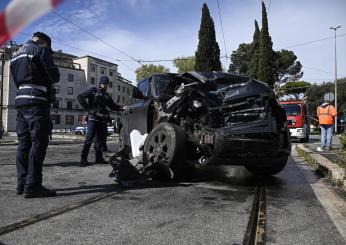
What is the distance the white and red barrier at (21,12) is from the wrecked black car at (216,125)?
3.49 m

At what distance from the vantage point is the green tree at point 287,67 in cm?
6069

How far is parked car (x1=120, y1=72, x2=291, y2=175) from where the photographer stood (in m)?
4.85

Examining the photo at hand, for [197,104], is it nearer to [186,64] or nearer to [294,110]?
[294,110]

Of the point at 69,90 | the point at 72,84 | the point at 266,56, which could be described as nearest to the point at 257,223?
the point at 266,56

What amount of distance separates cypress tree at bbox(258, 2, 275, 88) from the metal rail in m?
36.2

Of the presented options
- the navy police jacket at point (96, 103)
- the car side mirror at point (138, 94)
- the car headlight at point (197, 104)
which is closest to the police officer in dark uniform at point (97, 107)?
the navy police jacket at point (96, 103)

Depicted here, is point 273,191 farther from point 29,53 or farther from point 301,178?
point 29,53

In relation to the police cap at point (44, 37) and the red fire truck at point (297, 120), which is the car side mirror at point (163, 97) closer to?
the police cap at point (44, 37)

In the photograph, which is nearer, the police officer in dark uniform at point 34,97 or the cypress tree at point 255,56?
the police officer in dark uniform at point 34,97

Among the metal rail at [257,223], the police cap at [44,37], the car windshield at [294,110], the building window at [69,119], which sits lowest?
the metal rail at [257,223]

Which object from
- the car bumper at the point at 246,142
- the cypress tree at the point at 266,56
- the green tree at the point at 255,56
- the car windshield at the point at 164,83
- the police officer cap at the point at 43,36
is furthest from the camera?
the green tree at the point at 255,56

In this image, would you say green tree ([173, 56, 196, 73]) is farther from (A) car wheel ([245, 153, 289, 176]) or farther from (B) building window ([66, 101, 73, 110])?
(A) car wheel ([245, 153, 289, 176])

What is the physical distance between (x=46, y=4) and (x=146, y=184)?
4015 mm

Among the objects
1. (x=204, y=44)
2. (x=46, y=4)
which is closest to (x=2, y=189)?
(x=46, y=4)
